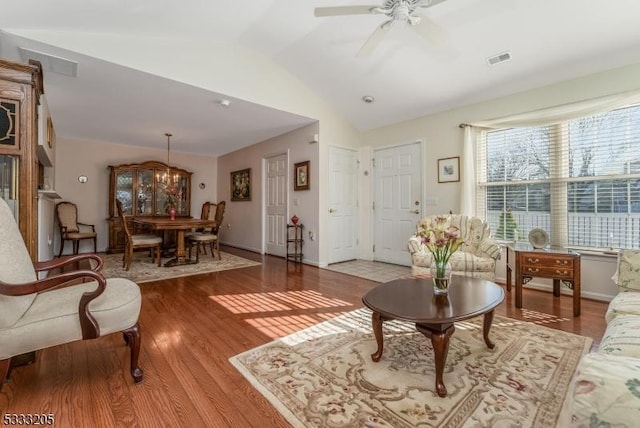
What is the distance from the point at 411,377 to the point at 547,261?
210 cm

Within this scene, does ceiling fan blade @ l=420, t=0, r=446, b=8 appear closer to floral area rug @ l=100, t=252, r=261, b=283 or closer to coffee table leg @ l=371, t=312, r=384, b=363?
coffee table leg @ l=371, t=312, r=384, b=363

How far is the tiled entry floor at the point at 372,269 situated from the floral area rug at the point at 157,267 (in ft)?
4.79

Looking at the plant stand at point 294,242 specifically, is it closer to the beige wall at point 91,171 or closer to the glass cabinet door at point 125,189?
the beige wall at point 91,171

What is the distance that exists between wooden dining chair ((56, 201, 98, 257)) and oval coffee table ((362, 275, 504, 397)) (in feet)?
19.5

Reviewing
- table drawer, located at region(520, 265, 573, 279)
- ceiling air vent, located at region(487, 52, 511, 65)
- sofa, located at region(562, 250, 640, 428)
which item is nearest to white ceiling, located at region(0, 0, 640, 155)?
ceiling air vent, located at region(487, 52, 511, 65)

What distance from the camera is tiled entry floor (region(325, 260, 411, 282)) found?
4.04 m

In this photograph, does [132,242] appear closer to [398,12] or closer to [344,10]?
[344,10]

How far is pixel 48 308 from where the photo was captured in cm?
153

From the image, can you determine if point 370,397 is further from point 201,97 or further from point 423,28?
point 201,97

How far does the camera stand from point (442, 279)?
190 centimetres

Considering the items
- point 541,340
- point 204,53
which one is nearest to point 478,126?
point 541,340

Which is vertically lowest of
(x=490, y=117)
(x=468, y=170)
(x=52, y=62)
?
(x=468, y=170)

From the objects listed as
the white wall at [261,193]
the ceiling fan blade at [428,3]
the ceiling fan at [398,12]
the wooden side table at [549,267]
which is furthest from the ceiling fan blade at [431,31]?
the white wall at [261,193]

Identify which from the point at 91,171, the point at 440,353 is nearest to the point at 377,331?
the point at 440,353
